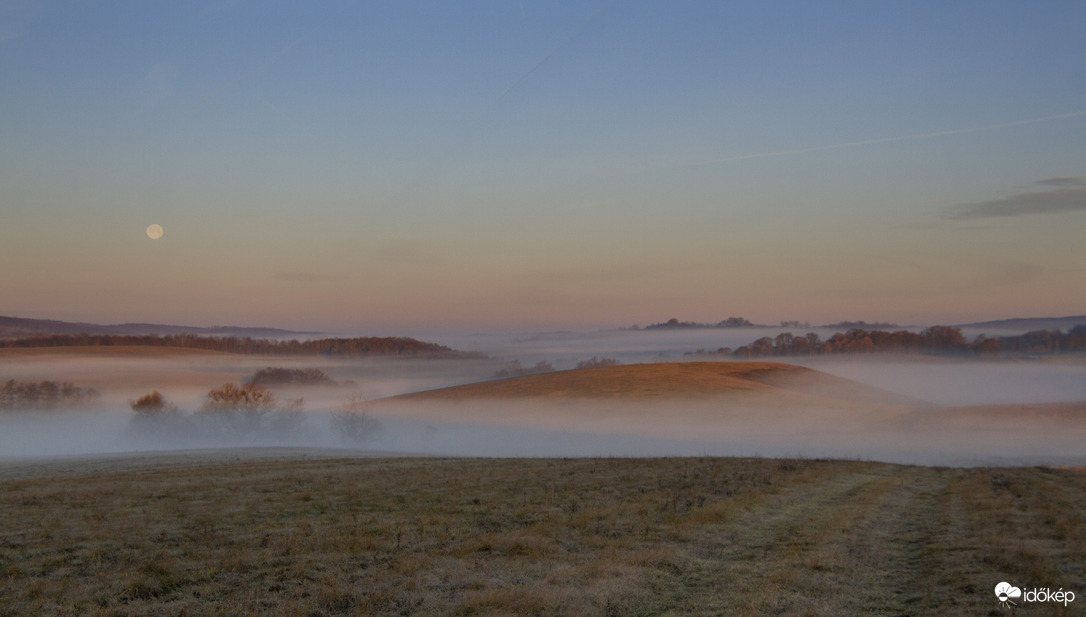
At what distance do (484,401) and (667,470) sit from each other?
110918 mm

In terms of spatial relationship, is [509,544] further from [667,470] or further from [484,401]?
[484,401]

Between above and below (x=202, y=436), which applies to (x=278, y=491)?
above

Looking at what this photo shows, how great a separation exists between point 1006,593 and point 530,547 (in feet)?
33.6

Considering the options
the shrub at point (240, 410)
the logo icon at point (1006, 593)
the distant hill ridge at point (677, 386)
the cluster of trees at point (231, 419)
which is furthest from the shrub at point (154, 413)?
the logo icon at point (1006, 593)

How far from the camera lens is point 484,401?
147 metres

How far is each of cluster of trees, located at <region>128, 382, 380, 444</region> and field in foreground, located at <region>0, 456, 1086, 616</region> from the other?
98003mm

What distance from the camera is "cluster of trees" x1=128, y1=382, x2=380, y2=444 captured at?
12525cm

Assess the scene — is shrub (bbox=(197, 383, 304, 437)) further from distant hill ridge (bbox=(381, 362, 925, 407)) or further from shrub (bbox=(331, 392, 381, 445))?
distant hill ridge (bbox=(381, 362, 925, 407))

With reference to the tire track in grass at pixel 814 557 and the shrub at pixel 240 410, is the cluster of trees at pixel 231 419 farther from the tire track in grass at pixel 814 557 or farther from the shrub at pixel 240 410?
the tire track in grass at pixel 814 557

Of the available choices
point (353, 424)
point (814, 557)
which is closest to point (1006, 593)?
point (814, 557)

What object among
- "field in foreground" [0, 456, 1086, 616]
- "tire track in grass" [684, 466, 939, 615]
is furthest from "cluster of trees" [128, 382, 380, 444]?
"tire track in grass" [684, 466, 939, 615]

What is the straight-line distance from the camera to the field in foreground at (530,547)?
13414mm

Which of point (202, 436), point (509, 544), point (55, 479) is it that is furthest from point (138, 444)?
point (509, 544)

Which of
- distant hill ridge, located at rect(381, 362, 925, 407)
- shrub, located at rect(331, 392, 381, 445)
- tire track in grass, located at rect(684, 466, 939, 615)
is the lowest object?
shrub, located at rect(331, 392, 381, 445)
